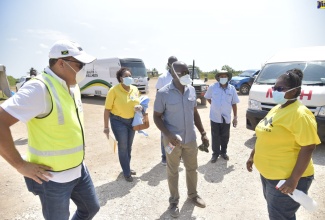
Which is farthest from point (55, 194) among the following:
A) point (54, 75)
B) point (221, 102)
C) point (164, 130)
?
point (221, 102)

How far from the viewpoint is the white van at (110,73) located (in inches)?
552

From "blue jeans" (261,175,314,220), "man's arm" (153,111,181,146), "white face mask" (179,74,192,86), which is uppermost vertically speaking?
"white face mask" (179,74,192,86)

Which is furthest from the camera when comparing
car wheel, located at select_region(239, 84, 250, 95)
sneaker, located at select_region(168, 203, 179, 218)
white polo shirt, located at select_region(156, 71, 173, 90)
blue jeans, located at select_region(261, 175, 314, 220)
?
car wheel, located at select_region(239, 84, 250, 95)

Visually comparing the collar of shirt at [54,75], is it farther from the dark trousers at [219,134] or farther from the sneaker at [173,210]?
the dark trousers at [219,134]

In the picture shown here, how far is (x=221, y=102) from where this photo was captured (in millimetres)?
4676

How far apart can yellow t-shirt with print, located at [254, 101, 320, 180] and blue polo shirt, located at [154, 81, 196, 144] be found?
3.43 ft

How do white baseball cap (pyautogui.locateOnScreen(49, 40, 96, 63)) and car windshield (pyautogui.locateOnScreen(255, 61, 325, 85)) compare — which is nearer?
white baseball cap (pyautogui.locateOnScreen(49, 40, 96, 63))

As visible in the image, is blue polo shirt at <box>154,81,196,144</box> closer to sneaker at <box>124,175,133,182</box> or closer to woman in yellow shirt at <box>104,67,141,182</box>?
woman in yellow shirt at <box>104,67,141,182</box>

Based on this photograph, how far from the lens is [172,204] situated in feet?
10.5

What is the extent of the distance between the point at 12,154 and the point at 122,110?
234cm

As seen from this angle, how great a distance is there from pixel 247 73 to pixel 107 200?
596 inches

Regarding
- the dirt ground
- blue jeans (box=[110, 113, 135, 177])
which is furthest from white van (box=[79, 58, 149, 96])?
blue jeans (box=[110, 113, 135, 177])

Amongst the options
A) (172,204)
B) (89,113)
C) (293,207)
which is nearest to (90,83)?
(89,113)

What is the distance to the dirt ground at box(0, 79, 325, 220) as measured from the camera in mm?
3213
